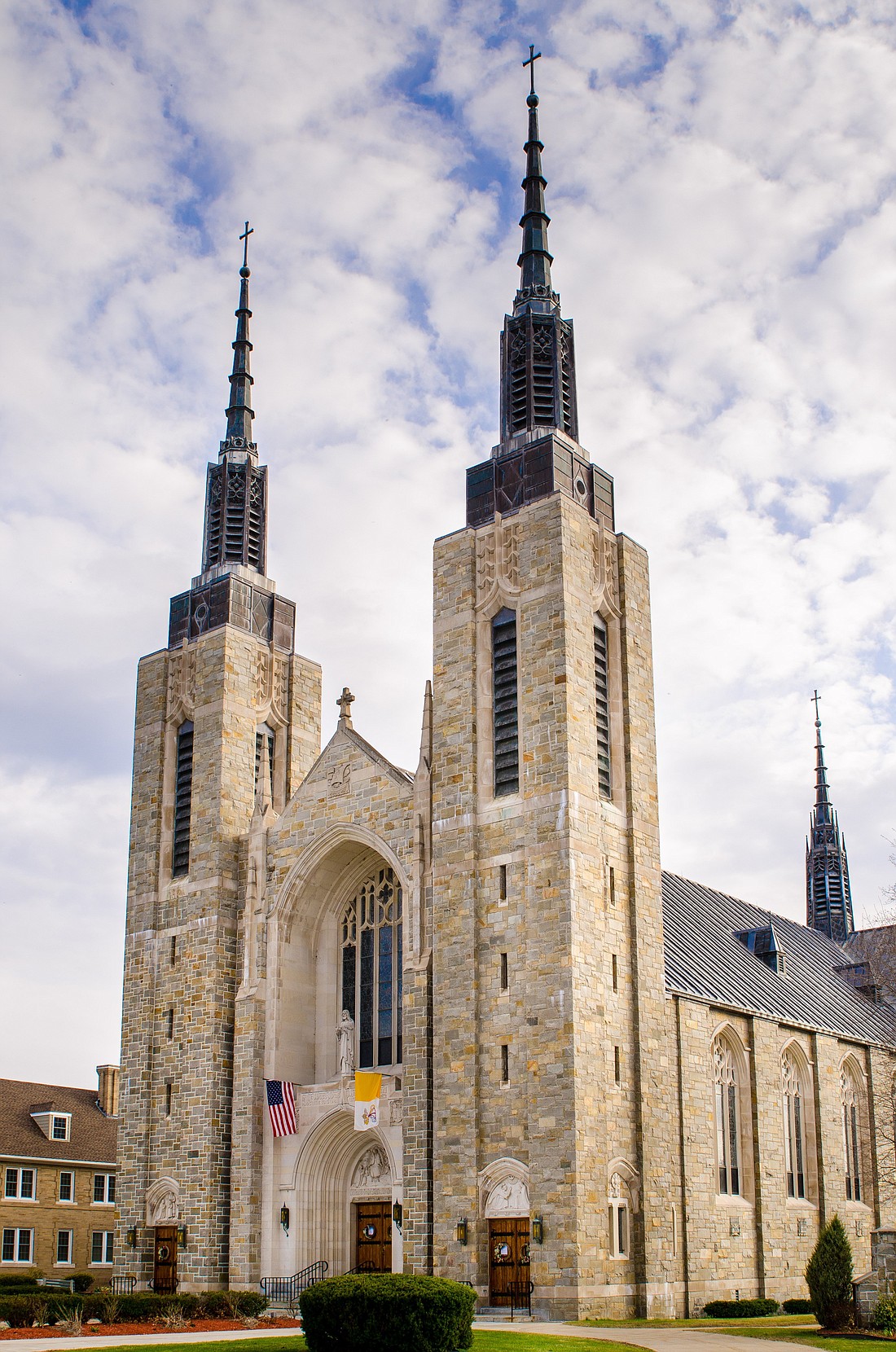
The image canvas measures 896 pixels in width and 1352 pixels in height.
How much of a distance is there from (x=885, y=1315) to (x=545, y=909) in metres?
10.5

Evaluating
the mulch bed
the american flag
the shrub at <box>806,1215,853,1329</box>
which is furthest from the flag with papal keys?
the shrub at <box>806,1215,853,1329</box>

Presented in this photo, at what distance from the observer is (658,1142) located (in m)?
31.5

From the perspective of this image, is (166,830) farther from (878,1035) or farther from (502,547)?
(878,1035)

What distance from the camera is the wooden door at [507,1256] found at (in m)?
29.4

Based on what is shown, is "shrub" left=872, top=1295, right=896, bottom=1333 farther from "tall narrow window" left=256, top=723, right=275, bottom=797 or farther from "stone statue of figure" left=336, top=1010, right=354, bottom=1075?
"tall narrow window" left=256, top=723, right=275, bottom=797

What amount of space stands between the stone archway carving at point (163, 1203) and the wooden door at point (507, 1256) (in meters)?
10.9

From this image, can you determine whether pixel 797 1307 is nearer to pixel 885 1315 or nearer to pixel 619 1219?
pixel 619 1219

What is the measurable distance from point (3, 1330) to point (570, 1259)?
11.2 m

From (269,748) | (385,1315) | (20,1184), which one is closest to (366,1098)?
(269,748)

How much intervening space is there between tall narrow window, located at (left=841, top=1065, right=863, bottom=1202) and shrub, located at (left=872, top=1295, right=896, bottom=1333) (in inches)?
624

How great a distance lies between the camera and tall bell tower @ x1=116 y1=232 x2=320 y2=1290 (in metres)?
37.2

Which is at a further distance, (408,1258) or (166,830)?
(166,830)

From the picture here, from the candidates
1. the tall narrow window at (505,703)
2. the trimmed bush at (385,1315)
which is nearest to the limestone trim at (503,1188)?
the tall narrow window at (505,703)

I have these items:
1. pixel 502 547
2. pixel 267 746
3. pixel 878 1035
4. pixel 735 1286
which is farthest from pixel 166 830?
pixel 878 1035
